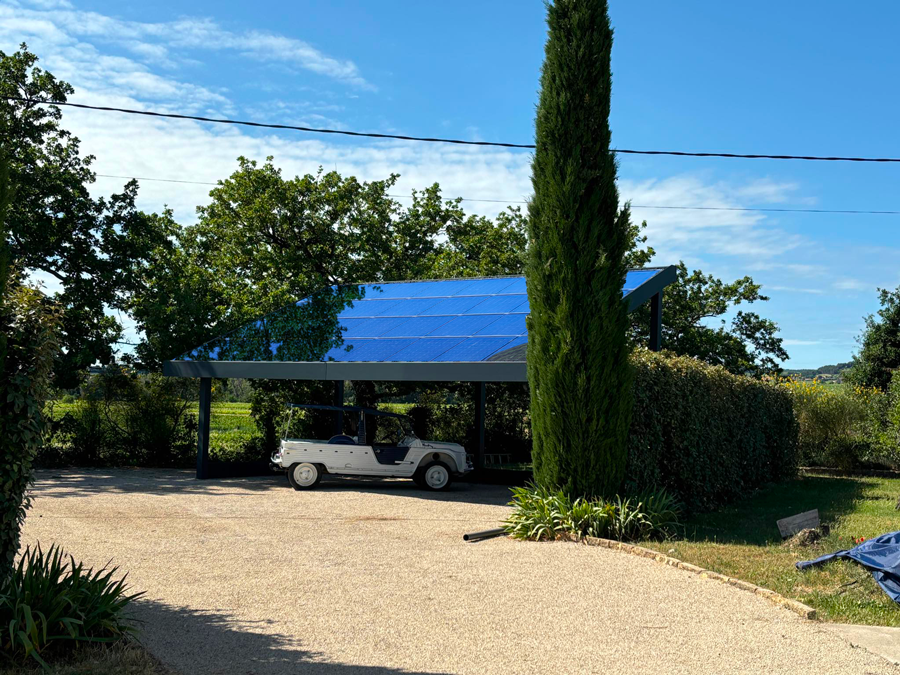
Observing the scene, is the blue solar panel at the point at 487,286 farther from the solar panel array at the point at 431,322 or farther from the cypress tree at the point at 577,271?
the cypress tree at the point at 577,271

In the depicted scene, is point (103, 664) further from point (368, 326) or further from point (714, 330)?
point (714, 330)

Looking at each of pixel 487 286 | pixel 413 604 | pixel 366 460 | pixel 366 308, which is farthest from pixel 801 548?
pixel 366 308

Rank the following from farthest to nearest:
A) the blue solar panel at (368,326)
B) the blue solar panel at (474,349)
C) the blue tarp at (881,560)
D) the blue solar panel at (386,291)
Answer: the blue solar panel at (386,291), the blue solar panel at (368,326), the blue solar panel at (474,349), the blue tarp at (881,560)

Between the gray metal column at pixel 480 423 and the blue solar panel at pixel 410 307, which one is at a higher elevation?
the blue solar panel at pixel 410 307

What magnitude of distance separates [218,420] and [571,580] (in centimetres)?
2096

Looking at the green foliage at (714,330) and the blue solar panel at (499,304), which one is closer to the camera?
the blue solar panel at (499,304)

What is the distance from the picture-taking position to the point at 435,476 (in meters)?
15.7

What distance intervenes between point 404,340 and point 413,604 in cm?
988

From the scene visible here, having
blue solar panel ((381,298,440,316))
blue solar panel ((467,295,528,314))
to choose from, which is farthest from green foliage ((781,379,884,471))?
blue solar panel ((381,298,440,316))

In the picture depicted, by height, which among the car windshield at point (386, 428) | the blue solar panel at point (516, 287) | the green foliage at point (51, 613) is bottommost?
the green foliage at point (51, 613)

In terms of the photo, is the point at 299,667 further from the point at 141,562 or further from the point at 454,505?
the point at 454,505

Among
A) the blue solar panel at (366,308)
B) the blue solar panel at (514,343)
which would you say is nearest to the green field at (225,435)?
the blue solar panel at (366,308)

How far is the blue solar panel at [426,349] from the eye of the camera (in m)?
14.8

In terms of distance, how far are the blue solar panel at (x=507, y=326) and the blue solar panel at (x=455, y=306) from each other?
134cm
